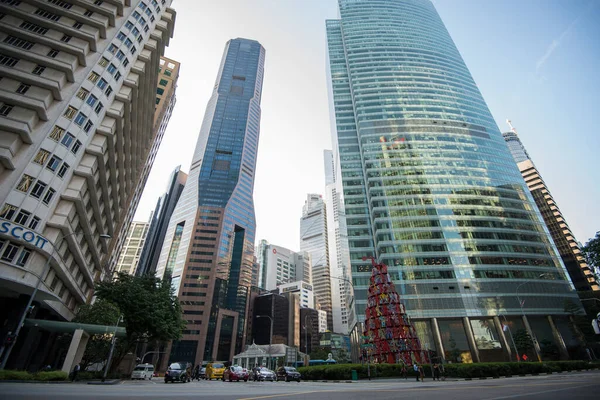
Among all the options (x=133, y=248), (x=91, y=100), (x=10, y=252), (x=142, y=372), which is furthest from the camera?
(x=133, y=248)

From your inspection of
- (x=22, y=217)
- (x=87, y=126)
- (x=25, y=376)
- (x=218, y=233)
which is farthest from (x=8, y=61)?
(x=218, y=233)

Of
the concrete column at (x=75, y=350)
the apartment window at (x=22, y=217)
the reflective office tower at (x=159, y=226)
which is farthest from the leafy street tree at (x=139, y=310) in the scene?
the reflective office tower at (x=159, y=226)

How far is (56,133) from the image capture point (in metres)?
30.8

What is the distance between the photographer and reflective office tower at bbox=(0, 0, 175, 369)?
86.7 ft

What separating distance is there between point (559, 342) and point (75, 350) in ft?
288

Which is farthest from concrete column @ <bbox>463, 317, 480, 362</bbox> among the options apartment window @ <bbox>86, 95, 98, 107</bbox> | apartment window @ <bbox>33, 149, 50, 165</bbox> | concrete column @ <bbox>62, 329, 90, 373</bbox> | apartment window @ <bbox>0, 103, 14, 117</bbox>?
apartment window @ <bbox>0, 103, 14, 117</bbox>

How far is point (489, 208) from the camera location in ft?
258

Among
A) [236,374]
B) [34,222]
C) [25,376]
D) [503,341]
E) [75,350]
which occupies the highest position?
[34,222]

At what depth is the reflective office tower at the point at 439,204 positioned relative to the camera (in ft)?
212

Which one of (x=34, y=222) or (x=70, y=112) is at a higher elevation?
(x=70, y=112)

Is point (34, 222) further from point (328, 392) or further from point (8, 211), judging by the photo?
point (328, 392)

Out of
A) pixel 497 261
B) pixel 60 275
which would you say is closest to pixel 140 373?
pixel 60 275

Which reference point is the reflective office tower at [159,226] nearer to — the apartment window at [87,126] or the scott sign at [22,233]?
the apartment window at [87,126]

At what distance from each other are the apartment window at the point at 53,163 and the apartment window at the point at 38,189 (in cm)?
197
